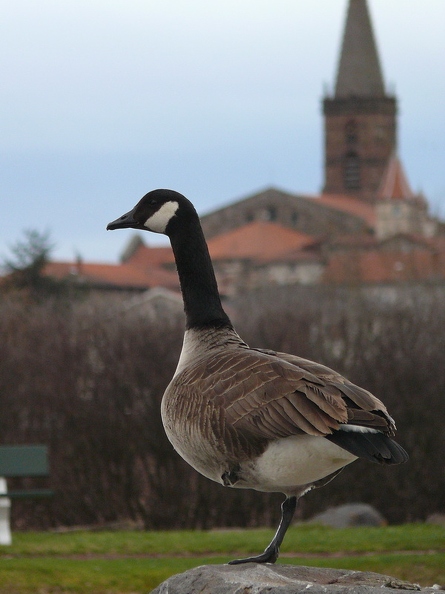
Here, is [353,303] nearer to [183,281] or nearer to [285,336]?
[285,336]

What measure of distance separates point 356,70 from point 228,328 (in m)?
142

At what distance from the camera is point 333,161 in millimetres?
157375

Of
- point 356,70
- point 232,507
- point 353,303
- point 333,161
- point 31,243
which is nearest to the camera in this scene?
point 232,507

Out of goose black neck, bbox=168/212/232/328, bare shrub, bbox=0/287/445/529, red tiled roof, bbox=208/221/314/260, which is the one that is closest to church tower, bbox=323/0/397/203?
red tiled roof, bbox=208/221/314/260

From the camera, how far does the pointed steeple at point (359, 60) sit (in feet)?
466

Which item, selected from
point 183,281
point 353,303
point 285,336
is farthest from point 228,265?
point 183,281

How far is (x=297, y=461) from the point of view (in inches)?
245

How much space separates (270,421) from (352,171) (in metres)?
153

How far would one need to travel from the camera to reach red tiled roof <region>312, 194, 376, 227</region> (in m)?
134

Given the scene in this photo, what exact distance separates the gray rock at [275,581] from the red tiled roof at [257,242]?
385ft

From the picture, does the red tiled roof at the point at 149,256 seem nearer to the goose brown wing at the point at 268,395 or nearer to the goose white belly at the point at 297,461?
the goose brown wing at the point at 268,395

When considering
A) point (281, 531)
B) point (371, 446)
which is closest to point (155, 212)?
point (281, 531)

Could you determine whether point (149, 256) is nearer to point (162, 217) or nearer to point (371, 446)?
point (162, 217)

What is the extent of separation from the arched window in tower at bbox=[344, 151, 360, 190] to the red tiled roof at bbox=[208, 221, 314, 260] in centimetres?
2385
